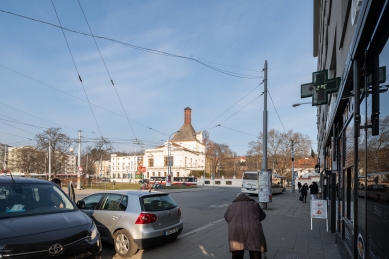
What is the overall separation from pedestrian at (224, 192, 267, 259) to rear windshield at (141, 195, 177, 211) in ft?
9.18

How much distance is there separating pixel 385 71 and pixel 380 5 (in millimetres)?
581

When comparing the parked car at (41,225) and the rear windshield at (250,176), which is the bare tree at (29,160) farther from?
the parked car at (41,225)

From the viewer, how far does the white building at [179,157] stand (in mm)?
88900

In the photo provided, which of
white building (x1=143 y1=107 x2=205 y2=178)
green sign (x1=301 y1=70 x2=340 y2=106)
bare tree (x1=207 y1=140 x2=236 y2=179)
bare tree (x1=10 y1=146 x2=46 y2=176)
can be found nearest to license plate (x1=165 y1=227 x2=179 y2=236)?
green sign (x1=301 y1=70 x2=340 y2=106)

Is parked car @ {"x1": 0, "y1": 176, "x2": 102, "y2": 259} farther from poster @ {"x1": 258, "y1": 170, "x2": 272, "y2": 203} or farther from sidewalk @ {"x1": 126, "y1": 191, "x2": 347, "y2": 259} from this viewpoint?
poster @ {"x1": 258, "y1": 170, "x2": 272, "y2": 203}

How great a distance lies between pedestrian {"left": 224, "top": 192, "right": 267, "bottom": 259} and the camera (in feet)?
15.5

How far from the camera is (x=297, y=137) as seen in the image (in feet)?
217

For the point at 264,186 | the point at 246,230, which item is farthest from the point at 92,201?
the point at 264,186

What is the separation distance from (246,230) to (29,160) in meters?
56.1

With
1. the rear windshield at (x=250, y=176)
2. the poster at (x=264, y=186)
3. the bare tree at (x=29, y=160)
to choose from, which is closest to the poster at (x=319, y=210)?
the poster at (x=264, y=186)

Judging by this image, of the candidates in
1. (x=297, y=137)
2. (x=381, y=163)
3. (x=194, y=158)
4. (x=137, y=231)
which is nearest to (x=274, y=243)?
(x=137, y=231)

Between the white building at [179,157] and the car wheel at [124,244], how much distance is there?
78.1 meters

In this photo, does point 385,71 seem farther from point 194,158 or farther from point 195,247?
point 194,158

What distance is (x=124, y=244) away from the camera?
695 cm
